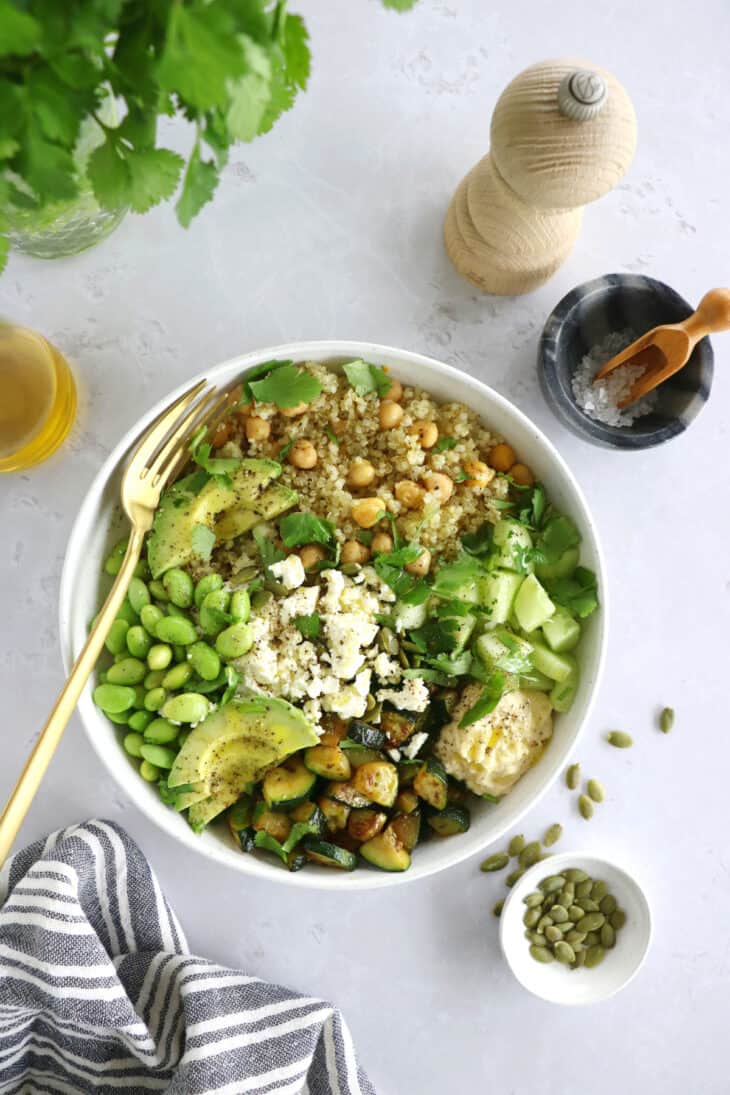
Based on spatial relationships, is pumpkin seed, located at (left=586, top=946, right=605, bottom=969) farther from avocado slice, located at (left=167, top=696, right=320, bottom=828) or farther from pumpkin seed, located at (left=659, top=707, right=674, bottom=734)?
avocado slice, located at (left=167, top=696, right=320, bottom=828)

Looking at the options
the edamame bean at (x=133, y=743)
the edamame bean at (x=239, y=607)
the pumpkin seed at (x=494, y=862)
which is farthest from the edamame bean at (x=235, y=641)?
the pumpkin seed at (x=494, y=862)

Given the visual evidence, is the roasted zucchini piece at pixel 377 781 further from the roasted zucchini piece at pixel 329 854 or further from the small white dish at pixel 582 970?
the small white dish at pixel 582 970

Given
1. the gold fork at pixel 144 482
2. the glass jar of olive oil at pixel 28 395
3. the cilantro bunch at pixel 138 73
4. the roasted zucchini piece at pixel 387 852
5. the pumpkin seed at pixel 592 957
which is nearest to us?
the cilantro bunch at pixel 138 73

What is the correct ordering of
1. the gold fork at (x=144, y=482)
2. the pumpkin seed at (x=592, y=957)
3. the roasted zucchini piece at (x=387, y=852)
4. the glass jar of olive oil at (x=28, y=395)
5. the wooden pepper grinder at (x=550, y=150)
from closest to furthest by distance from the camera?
the wooden pepper grinder at (x=550, y=150) < the gold fork at (x=144, y=482) < the roasted zucchini piece at (x=387, y=852) < the glass jar of olive oil at (x=28, y=395) < the pumpkin seed at (x=592, y=957)

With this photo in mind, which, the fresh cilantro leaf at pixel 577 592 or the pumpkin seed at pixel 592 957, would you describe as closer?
the fresh cilantro leaf at pixel 577 592

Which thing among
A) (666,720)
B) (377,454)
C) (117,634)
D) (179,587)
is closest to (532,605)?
(377,454)

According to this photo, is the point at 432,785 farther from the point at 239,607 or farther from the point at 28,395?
the point at 28,395
